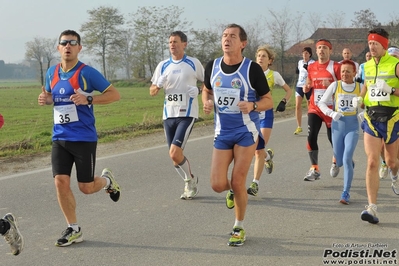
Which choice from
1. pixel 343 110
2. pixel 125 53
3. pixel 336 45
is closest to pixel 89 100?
pixel 343 110

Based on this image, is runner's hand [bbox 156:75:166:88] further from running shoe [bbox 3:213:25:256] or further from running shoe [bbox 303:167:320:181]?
running shoe [bbox 3:213:25:256]

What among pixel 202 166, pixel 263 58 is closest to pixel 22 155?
pixel 202 166

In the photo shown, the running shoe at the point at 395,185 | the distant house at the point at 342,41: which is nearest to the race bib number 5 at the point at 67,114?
the running shoe at the point at 395,185

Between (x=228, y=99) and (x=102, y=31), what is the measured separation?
67.6 meters

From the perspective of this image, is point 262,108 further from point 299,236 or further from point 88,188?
point 88,188

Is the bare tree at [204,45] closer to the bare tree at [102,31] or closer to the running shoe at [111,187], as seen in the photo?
the bare tree at [102,31]

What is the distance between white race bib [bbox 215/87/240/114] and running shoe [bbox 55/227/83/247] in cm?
188

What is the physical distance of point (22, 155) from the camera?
10641 millimetres

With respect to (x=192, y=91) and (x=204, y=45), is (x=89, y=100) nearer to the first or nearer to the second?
(x=192, y=91)

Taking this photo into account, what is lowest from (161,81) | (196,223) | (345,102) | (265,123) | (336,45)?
(196,223)

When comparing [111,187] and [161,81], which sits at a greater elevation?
[161,81]

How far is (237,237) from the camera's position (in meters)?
5.60

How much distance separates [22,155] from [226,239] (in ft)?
19.7

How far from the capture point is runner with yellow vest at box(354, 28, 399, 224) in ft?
21.0
